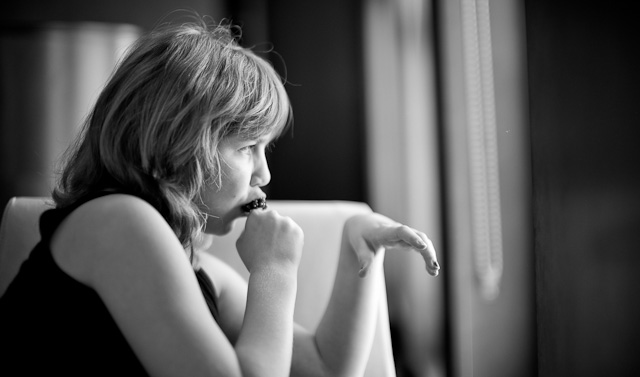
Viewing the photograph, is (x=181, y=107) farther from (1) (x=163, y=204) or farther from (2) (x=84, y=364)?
(2) (x=84, y=364)

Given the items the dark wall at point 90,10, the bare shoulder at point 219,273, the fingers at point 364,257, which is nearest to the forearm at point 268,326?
the fingers at point 364,257

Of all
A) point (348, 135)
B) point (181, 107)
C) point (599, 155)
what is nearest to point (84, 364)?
point (181, 107)

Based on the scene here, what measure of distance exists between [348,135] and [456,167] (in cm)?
95

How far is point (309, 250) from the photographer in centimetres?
114

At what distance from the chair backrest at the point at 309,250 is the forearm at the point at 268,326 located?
261 millimetres

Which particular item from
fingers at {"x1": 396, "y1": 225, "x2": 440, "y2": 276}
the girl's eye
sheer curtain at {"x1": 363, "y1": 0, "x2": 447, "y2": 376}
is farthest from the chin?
sheer curtain at {"x1": 363, "y1": 0, "x2": 447, "y2": 376}

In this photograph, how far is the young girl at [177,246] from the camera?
738 mm

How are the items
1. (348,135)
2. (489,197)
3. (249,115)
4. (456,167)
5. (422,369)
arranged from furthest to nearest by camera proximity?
(348,135) < (422,369) < (456,167) < (489,197) < (249,115)

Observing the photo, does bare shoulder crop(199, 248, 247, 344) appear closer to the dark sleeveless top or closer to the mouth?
the mouth

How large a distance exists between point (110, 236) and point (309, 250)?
1.48 feet

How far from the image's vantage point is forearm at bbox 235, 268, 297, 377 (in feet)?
2.49

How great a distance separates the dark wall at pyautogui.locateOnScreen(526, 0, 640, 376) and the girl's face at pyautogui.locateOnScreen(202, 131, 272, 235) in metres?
0.40

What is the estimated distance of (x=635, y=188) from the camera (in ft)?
1.85

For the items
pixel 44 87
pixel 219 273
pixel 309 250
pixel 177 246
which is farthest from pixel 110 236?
pixel 44 87
